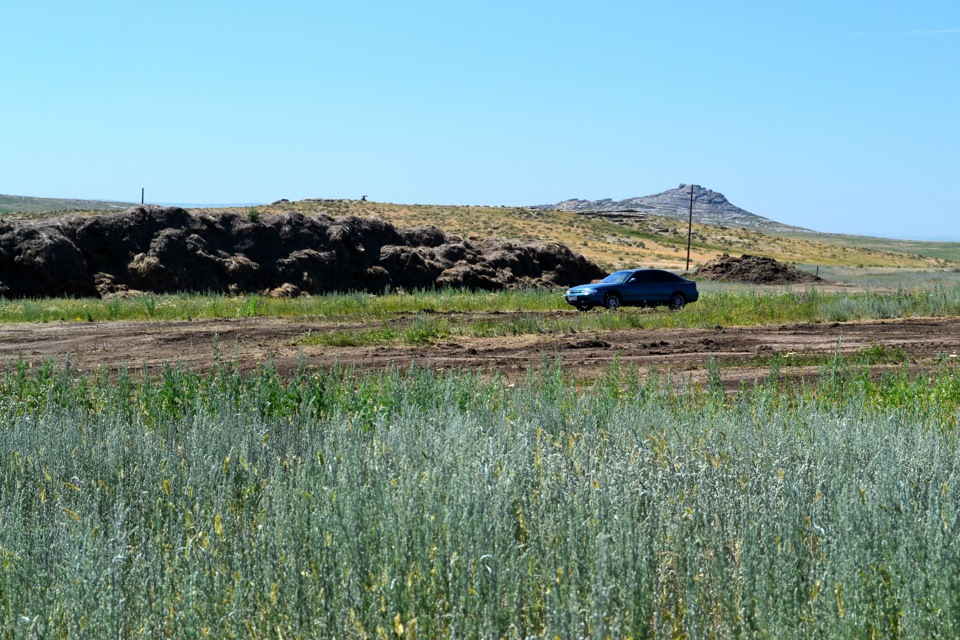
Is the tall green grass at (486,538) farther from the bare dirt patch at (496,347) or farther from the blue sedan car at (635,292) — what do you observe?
the blue sedan car at (635,292)

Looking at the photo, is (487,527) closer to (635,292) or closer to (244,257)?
(635,292)

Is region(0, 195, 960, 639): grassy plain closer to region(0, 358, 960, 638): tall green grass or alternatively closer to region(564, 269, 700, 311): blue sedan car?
region(0, 358, 960, 638): tall green grass

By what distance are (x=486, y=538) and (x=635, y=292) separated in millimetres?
24555

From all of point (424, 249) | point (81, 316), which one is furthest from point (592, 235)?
point (81, 316)

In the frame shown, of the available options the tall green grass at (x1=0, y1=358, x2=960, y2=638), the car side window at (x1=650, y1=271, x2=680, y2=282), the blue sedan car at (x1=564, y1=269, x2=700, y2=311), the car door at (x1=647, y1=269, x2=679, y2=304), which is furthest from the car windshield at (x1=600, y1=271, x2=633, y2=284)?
the tall green grass at (x1=0, y1=358, x2=960, y2=638)

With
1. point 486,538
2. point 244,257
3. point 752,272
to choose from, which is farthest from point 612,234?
point 486,538

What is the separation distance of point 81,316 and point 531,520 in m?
22.3

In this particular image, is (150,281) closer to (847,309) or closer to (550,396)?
(847,309)

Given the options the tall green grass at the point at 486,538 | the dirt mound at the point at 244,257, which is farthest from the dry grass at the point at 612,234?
the tall green grass at the point at 486,538

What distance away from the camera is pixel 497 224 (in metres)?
88.3

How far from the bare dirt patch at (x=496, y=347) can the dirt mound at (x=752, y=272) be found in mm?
27201

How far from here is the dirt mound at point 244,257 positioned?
31.8m

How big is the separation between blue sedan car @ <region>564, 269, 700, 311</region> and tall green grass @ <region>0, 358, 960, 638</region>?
67.4ft

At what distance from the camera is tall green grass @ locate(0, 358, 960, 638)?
13.3 ft
